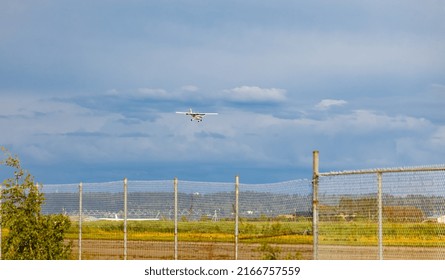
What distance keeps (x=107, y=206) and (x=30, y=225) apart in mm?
3307

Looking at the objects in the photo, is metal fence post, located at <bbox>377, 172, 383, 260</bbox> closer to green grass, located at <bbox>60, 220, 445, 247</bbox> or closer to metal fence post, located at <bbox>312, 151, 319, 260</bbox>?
green grass, located at <bbox>60, 220, 445, 247</bbox>

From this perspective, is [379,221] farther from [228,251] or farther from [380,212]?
[228,251]

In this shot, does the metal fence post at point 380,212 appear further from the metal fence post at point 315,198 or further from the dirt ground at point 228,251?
the metal fence post at point 315,198

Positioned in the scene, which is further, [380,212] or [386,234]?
[386,234]

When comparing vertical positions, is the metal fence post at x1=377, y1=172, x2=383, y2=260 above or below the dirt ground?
above

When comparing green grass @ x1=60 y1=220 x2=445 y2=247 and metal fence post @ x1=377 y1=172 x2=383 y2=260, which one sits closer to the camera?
green grass @ x1=60 y1=220 x2=445 y2=247

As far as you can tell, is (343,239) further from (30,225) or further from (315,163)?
(30,225)

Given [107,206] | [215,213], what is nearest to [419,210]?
[215,213]

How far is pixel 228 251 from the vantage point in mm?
24000

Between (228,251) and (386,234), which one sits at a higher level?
(386,234)

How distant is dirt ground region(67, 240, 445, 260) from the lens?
15797 millimetres

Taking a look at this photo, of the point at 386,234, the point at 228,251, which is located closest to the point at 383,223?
the point at 386,234

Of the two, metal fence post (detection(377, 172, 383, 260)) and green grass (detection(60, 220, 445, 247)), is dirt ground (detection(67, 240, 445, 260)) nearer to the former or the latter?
green grass (detection(60, 220, 445, 247))

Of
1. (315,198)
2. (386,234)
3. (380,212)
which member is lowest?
(386,234)
